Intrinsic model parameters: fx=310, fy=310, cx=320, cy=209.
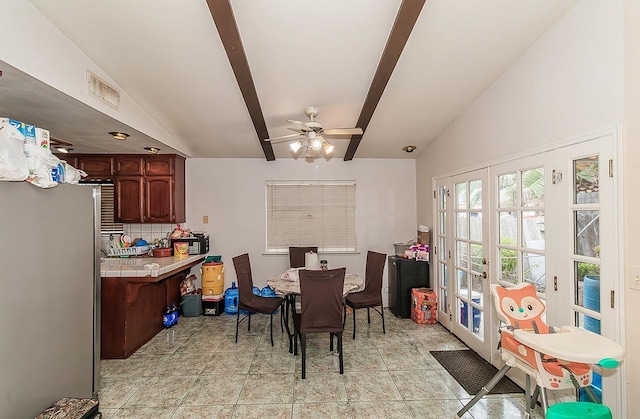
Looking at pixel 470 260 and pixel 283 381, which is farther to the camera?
pixel 470 260

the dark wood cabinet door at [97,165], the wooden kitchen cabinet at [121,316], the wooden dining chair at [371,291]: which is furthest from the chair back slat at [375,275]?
the dark wood cabinet door at [97,165]

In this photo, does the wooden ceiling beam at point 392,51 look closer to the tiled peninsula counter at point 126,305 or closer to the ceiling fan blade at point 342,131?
the ceiling fan blade at point 342,131

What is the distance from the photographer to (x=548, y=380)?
1740 mm

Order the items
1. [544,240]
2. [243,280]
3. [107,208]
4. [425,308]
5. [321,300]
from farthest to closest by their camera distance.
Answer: [107,208], [425,308], [243,280], [321,300], [544,240]

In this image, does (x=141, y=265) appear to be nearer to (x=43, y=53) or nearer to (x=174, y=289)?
(x=174, y=289)

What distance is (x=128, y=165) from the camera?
14.3ft

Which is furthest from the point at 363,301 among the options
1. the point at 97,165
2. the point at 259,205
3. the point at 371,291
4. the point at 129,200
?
the point at 97,165

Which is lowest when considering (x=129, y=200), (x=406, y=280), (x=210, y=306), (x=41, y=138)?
(x=210, y=306)

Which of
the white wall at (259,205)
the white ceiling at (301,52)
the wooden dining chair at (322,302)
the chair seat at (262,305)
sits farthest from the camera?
the white wall at (259,205)

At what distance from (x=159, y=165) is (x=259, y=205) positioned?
1.53m

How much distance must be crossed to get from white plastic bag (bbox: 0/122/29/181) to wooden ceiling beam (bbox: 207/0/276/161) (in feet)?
4.33

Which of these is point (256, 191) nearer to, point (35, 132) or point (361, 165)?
point (361, 165)

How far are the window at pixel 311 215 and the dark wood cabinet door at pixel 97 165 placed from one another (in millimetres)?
2215

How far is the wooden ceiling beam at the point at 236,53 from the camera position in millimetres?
1971
